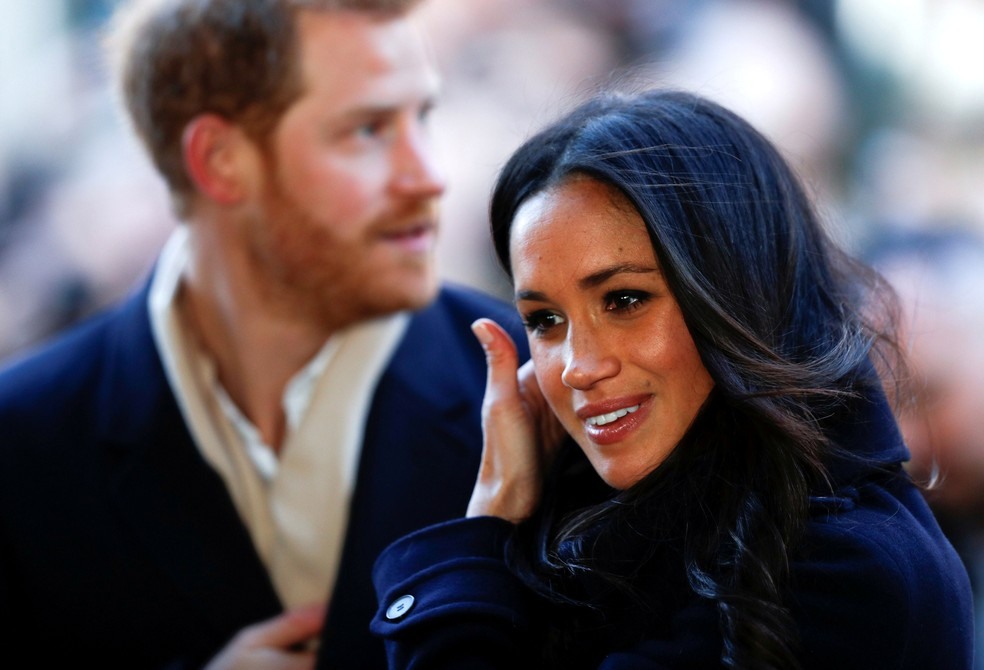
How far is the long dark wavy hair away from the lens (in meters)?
0.88

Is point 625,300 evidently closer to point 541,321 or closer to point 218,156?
point 541,321

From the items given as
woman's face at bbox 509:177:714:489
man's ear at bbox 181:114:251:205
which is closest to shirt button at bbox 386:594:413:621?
woman's face at bbox 509:177:714:489

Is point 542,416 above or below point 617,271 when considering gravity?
below

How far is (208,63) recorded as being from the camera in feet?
5.08

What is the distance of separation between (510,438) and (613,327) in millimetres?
211

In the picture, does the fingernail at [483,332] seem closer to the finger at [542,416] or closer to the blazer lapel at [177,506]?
the finger at [542,416]

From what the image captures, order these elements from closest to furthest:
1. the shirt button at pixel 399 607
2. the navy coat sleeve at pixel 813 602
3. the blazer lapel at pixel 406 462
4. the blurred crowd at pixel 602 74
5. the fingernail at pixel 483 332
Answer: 1. the navy coat sleeve at pixel 813 602
2. the shirt button at pixel 399 607
3. the fingernail at pixel 483 332
4. the blazer lapel at pixel 406 462
5. the blurred crowd at pixel 602 74

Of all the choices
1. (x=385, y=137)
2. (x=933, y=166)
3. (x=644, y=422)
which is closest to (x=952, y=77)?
(x=933, y=166)

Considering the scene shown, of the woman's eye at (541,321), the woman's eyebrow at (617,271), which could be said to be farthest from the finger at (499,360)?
the woman's eyebrow at (617,271)

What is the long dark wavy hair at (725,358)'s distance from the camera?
875 mm

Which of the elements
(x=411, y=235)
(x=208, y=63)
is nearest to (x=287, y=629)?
(x=411, y=235)

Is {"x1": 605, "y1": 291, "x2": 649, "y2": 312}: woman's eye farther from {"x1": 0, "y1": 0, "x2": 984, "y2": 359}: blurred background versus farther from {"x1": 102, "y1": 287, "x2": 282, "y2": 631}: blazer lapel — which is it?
{"x1": 0, "y1": 0, "x2": 984, "y2": 359}: blurred background

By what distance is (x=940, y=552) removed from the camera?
90 centimetres

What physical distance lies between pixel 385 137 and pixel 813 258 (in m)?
0.71
